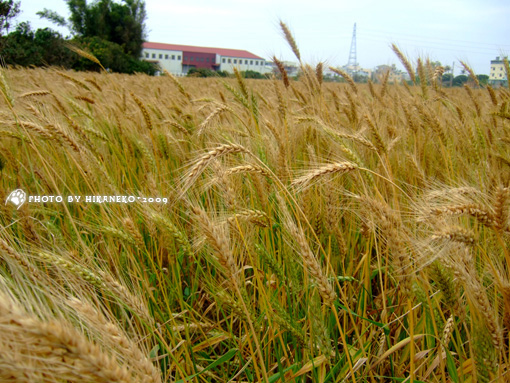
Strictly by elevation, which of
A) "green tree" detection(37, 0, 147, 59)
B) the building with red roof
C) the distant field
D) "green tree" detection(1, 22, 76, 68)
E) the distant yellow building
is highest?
the building with red roof

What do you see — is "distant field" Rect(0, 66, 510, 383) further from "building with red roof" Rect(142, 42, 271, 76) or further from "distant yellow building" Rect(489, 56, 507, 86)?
"building with red roof" Rect(142, 42, 271, 76)

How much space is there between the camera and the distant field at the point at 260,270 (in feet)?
3.08

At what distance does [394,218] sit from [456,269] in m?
0.23

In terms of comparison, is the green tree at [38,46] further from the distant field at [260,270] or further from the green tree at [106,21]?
the distant field at [260,270]

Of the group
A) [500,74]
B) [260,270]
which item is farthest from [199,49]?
[260,270]

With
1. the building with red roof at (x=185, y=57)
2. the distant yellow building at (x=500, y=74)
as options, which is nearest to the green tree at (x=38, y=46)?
the distant yellow building at (x=500, y=74)

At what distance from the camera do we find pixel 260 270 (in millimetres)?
1476

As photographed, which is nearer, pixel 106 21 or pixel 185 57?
pixel 106 21

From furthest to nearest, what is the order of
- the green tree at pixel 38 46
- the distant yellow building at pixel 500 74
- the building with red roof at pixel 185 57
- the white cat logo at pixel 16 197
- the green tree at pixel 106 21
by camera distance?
the building with red roof at pixel 185 57 → the green tree at pixel 106 21 → the green tree at pixel 38 46 → the distant yellow building at pixel 500 74 → the white cat logo at pixel 16 197

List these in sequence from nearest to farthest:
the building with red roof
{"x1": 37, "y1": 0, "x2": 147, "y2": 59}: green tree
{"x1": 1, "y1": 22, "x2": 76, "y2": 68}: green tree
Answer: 1. {"x1": 1, "y1": 22, "x2": 76, "y2": 68}: green tree
2. {"x1": 37, "y1": 0, "x2": 147, "y2": 59}: green tree
3. the building with red roof

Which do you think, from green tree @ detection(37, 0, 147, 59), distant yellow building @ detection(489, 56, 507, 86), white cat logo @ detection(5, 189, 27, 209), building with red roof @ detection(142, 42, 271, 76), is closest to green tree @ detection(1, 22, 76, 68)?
green tree @ detection(37, 0, 147, 59)

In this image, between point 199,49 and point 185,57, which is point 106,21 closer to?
point 185,57

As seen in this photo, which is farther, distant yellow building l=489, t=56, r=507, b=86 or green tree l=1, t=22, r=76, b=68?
green tree l=1, t=22, r=76, b=68

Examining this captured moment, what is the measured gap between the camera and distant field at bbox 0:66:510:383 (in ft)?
3.08
